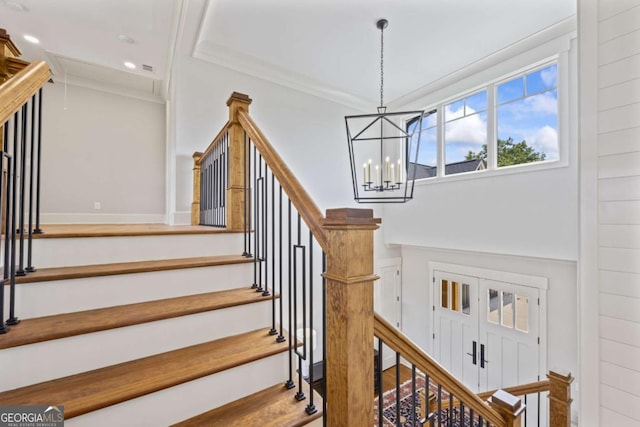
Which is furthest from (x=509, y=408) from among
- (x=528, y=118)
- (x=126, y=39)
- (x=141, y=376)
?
(x=126, y=39)

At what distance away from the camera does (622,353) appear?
1709mm

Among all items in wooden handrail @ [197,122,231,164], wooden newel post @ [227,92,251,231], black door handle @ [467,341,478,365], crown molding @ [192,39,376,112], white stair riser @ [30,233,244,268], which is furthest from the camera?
black door handle @ [467,341,478,365]

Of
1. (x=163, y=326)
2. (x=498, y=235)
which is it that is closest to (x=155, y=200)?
(x=163, y=326)

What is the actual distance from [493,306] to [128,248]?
15.7 ft

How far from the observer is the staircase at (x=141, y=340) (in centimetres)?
113

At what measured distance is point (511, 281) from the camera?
4.18 m

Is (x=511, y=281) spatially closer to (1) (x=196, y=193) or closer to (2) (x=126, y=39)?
(1) (x=196, y=193)

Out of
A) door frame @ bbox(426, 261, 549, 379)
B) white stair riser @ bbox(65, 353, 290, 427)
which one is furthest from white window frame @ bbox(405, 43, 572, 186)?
white stair riser @ bbox(65, 353, 290, 427)

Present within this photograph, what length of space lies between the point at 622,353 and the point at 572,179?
241 centimetres

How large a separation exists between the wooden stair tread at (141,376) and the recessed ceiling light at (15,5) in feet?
11.7

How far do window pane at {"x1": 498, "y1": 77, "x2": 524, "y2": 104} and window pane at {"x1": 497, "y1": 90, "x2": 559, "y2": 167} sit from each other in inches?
3.5

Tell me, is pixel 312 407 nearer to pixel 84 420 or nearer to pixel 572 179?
pixel 84 420

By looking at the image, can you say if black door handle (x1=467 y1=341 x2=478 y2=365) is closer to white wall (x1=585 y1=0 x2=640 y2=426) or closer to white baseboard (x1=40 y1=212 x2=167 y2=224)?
white wall (x1=585 y1=0 x2=640 y2=426)

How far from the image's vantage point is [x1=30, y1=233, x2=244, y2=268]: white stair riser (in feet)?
5.06
